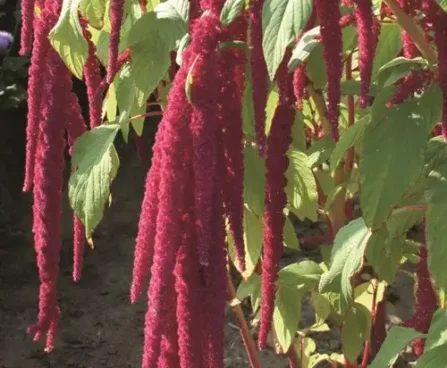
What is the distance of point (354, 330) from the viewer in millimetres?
1768

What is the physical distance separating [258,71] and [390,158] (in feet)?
0.88

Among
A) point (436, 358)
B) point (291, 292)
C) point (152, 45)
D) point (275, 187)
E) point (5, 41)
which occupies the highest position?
point (5, 41)

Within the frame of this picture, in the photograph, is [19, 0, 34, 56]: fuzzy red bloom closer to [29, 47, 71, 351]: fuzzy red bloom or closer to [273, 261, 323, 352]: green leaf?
[29, 47, 71, 351]: fuzzy red bloom

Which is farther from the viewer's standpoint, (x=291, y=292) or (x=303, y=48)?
(x=291, y=292)

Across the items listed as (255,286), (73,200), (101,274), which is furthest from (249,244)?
(101,274)

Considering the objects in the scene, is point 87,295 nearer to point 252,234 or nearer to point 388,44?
point 252,234

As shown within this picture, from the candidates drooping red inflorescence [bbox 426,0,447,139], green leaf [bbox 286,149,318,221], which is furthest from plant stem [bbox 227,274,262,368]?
drooping red inflorescence [bbox 426,0,447,139]

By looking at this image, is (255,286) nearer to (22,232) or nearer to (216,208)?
(216,208)

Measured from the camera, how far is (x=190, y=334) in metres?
0.80

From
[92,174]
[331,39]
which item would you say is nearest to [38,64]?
[92,174]

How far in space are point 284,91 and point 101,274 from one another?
2418mm

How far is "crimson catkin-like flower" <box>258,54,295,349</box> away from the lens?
0.97 metres

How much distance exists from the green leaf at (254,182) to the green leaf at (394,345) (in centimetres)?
27

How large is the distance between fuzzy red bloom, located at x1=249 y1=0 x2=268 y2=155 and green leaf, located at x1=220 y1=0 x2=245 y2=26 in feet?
0.04
